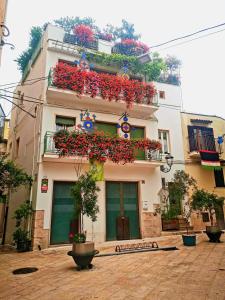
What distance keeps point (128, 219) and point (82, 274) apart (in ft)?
20.5

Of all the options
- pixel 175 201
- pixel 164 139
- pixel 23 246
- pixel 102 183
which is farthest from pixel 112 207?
pixel 164 139

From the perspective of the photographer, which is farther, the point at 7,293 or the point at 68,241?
the point at 68,241

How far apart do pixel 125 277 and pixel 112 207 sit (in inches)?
244

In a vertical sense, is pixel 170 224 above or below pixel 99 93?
below

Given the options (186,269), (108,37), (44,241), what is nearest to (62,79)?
(108,37)

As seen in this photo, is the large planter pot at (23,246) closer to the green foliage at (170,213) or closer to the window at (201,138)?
the green foliage at (170,213)

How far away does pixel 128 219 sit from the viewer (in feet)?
38.6

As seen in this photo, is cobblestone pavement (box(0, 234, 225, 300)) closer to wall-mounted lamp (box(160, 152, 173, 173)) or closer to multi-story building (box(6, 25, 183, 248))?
multi-story building (box(6, 25, 183, 248))

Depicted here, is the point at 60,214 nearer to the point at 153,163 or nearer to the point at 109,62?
the point at 153,163

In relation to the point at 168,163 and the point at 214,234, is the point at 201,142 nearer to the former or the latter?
the point at 168,163

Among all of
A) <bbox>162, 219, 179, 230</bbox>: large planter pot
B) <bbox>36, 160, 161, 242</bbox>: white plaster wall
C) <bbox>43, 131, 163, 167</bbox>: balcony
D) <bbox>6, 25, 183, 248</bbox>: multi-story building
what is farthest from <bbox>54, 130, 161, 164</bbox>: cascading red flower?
<bbox>162, 219, 179, 230</bbox>: large planter pot

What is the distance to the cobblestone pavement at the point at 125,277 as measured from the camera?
4.32 meters

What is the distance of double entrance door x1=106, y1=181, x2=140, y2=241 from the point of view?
11.4 meters

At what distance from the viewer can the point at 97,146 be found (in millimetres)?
11195
